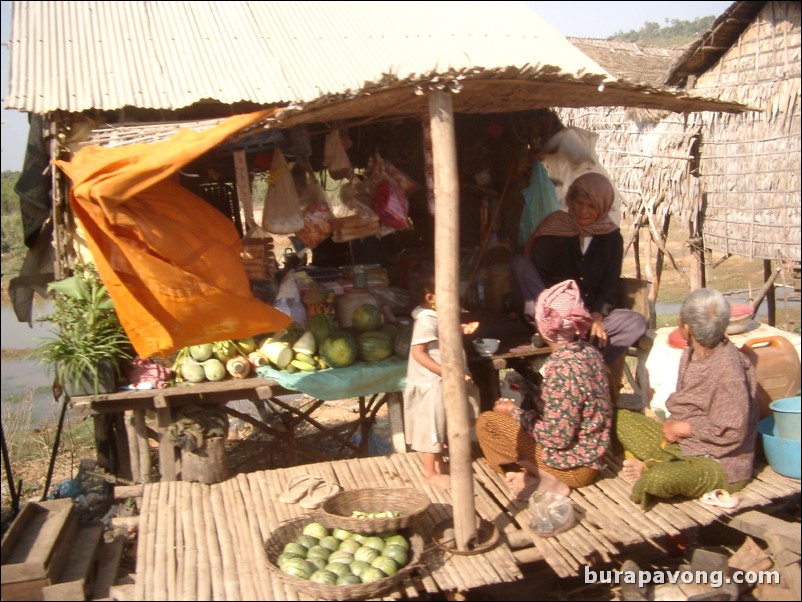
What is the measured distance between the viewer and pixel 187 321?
4.10 meters

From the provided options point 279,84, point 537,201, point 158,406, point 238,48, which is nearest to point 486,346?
point 537,201

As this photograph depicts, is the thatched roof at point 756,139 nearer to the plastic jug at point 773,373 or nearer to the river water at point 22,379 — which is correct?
the plastic jug at point 773,373

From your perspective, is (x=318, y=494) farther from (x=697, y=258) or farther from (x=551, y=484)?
(x=697, y=258)

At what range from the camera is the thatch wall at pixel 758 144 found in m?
7.59

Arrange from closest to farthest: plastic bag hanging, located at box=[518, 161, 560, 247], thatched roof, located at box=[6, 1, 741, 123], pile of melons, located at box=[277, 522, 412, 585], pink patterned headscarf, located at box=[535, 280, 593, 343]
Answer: pile of melons, located at box=[277, 522, 412, 585], thatched roof, located at box=[6, 1, 741, 123], pink patterned headscarf, located at box=[535, 280, 593, 343], plastic bag hanging, located at box=[518, 161, 560, 247]

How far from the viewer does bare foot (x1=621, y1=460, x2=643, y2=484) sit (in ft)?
15.3

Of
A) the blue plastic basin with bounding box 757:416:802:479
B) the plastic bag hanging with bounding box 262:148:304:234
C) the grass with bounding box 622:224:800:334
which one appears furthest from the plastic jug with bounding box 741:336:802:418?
the grass with bounding box 622:224:800:334

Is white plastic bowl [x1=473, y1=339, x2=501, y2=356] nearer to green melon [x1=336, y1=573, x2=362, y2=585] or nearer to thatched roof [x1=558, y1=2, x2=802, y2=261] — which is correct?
green melon [x1=336, y1=573, x2=362, y2=585]

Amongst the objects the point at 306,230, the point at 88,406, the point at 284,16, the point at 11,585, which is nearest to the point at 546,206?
the point at 306,230

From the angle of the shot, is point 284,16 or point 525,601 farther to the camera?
point 284,16

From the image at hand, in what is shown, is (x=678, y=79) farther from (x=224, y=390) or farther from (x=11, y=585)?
(x=11, y=585)

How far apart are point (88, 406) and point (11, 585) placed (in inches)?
53.2

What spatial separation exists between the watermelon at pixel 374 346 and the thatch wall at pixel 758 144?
16.1ft

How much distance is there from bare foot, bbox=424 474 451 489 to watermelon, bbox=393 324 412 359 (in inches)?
34.3
